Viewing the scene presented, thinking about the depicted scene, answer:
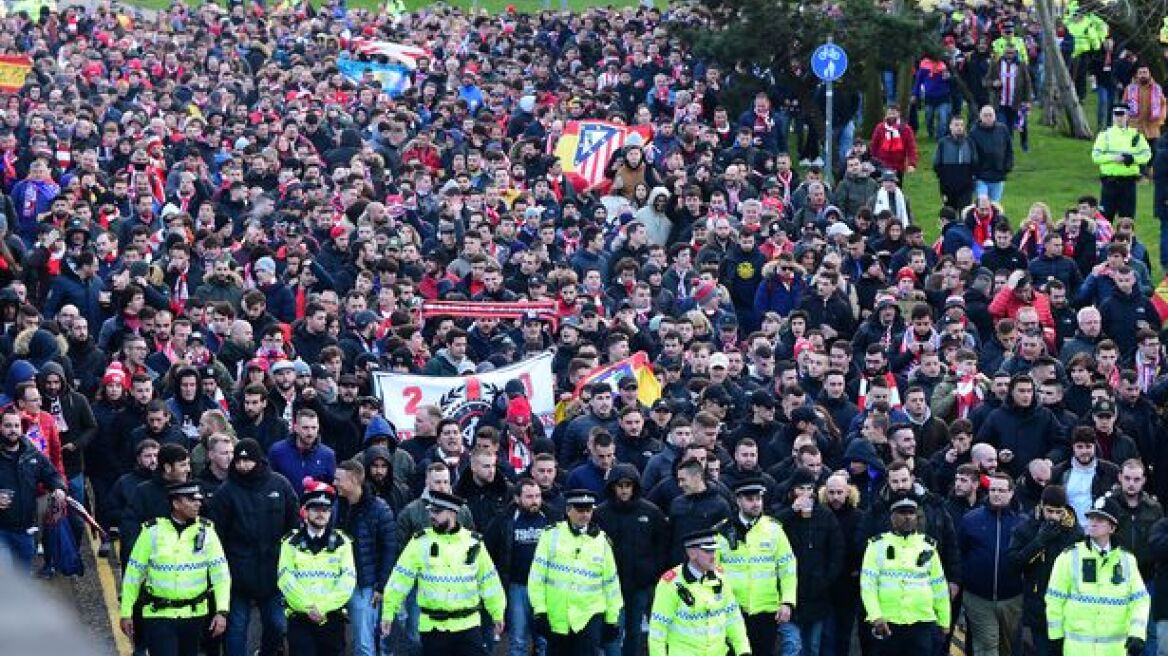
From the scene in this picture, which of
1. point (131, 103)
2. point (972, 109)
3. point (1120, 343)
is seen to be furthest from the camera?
point (972, 109)

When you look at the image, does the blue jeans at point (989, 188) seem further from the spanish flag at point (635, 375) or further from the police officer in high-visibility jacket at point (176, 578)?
the police officer in high-visibility jacket at point (176, 578)

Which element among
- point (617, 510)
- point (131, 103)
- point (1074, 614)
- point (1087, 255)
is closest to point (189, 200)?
point (131, 103)

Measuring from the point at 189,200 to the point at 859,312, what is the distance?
7662mm

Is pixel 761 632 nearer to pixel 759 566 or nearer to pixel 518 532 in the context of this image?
pixel 759 566

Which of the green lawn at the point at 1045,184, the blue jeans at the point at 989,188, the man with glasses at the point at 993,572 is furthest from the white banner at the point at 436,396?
the green lawn at the point at 1045,184

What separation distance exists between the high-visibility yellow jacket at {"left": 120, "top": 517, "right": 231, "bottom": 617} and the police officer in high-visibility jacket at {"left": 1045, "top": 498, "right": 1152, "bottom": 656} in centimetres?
490

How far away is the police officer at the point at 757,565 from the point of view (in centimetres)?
1260

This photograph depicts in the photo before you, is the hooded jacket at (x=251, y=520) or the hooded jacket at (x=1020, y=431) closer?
the hooded jacket at (x=251, y=520)

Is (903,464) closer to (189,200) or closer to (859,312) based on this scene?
(859,312)

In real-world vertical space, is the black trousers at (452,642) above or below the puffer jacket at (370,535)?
below

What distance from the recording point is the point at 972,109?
32.5 meters

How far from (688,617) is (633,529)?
140cm

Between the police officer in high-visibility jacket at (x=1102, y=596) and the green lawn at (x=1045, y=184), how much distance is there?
1497cm

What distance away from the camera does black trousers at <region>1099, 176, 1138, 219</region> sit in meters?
24.4
